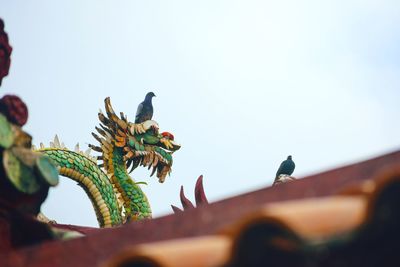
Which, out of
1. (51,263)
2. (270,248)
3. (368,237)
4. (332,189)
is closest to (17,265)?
(51,263)

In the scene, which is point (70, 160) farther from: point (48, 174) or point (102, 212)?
point (48, 174)

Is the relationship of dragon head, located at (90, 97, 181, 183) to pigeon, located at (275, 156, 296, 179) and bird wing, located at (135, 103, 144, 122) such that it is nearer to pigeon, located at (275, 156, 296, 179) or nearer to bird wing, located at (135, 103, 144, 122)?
bird wing, located at (135, 103, 144, 122)

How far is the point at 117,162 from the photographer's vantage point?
1241 cm

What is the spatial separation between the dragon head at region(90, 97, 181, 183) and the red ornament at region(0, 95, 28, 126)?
9.22 meters

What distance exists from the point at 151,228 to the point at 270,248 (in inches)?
42.1

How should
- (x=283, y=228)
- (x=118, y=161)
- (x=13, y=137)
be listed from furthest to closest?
(x=118, y=161) < (x=13, y=137) < (x=283, y=228)

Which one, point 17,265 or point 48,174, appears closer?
point 17,265

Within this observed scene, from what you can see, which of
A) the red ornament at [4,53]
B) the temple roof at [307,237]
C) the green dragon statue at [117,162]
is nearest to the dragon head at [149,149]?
the green dragon statue at [117,162]

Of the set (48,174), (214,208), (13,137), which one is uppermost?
(13,137)

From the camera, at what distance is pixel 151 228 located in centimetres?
252

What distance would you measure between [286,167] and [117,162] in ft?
9.64

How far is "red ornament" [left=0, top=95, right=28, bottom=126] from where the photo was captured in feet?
9.93

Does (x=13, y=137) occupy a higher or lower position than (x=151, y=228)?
higher

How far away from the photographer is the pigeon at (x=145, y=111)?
12.9 m
